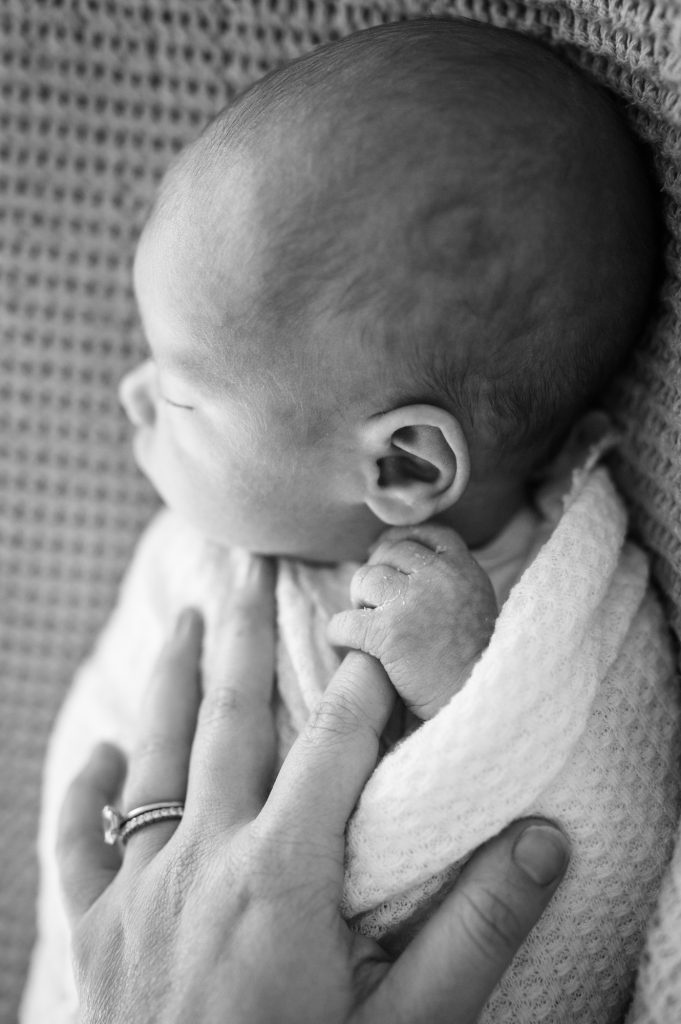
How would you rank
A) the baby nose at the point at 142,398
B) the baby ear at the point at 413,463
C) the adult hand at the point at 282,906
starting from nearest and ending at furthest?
the adult hand at the point at 282,906 → the baby ear at the point at 413,463 → the baby nose at the point at 142,398

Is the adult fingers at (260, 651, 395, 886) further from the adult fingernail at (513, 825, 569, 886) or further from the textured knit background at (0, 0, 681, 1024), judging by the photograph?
the textured knit background at (0, 0, 681, 1024)

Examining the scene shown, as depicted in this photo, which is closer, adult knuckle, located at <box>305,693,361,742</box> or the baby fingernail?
adult knuckle, located at <box>305,693,361,742</box>

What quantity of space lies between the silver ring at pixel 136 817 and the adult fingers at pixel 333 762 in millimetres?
145

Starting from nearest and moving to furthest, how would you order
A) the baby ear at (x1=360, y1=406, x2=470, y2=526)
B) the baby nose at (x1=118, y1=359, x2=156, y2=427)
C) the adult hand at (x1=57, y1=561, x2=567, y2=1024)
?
the adult hand at (x1=57, y1=561, x2=567, y2=1024) → the baby ear at (x1=360, y1=406, x2=470, y2=526) → the baby nose at (x1=118, y1=359, x2=156, y2=427)

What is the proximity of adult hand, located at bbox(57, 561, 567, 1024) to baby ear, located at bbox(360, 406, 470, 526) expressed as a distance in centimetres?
14

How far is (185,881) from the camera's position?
706 millimetres

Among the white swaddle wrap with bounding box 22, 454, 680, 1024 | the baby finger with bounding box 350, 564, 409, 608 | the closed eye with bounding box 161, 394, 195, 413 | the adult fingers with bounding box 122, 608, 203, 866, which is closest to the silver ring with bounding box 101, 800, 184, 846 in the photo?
the adult fingers with bounding box 122, 608, 203, 866

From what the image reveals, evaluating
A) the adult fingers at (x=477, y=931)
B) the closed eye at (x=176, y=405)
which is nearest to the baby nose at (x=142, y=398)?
the closed eye at (x=176, y=405)

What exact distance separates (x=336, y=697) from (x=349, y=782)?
0.07m

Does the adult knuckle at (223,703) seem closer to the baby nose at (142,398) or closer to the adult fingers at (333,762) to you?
the adult fingers at (333,762)

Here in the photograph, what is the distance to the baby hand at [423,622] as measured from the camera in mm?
727

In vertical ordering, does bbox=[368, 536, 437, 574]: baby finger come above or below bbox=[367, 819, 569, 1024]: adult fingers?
above

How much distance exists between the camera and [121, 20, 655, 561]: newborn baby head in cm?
69

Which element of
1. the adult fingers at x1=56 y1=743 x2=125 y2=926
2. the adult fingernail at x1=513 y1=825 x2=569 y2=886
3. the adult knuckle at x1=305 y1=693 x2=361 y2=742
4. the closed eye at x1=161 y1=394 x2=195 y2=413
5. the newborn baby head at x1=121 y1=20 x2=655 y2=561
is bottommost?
the adult fingers at x1=56 y1=743 x2=125 y2=926
